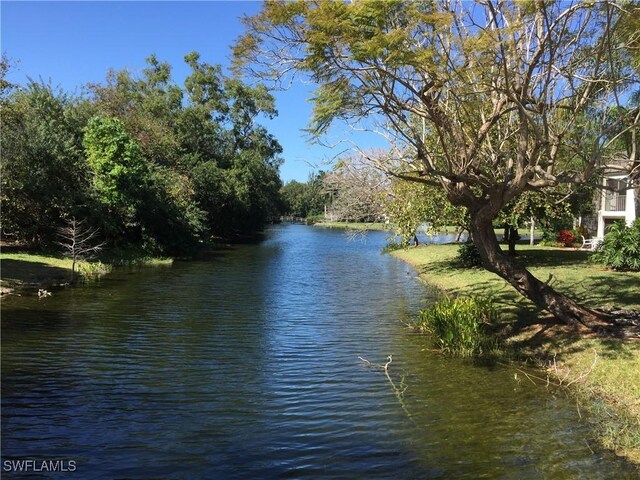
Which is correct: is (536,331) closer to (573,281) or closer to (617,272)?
(573,281)

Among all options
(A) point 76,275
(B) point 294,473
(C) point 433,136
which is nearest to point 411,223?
(C) point 433,136

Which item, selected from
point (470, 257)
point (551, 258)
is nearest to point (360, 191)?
point (470, 257)

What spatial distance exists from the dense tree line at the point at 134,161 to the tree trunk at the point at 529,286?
19672 millimetres

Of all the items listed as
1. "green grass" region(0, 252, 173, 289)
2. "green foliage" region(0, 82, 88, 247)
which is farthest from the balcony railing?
"green foliage" region(0, 82, 88, 247)

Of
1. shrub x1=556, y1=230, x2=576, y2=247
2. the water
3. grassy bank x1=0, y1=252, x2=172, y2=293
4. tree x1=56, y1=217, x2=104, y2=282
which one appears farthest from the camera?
shrub x1=556, y1=230, x2=576, y2=247

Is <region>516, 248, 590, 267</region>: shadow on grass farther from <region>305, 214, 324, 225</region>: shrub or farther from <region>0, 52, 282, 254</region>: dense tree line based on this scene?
<region>305, 214, 324, 225</region>: shrub

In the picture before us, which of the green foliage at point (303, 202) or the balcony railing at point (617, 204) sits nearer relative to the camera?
the balcony railing at point (617, 204)

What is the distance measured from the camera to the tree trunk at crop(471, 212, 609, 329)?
1146 cm

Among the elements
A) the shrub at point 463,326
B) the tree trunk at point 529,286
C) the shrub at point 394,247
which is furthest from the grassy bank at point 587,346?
the shrub at point 394,247

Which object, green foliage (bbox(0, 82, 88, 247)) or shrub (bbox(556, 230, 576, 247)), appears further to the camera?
shrub (bbox(556, 230, 576, 247))

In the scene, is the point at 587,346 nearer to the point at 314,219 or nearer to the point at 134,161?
the point at 134,161

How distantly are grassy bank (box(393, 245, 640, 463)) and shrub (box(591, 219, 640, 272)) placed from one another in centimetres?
58

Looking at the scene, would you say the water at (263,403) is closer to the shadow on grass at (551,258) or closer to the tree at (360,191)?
the tree at (360,191)

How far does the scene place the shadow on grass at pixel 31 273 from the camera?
19141mm
